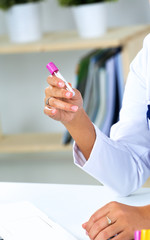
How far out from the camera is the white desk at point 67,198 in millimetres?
1139

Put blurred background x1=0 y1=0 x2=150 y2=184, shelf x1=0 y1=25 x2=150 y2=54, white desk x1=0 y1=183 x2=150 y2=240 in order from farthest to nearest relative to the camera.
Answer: blurred background x1=0 y1=0 x2=150 y2=184 → shelf x1=0 y1=25 x2=150 y2=54 → white desk x1=0 y1=183 x2=150 y2=240

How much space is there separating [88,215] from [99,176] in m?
0.22

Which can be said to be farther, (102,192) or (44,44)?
(44,44)

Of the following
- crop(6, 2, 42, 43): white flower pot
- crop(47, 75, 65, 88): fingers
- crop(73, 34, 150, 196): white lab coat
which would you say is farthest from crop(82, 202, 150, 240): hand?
crop(6, 2, 42, 43): white flower pot

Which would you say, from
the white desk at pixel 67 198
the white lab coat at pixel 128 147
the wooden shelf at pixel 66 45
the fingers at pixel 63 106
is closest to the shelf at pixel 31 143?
the wooden shelf at pixel 66 45

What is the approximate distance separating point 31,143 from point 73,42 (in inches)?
26.0

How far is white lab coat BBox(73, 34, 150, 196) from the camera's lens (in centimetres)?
134

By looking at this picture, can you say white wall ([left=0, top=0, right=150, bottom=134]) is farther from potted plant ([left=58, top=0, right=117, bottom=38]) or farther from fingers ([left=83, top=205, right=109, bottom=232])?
fingers ([left=83, top=205, right=109, bottom=232])

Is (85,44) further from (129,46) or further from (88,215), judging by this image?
(88,215)

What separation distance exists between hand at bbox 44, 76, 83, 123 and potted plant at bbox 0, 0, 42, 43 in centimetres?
138

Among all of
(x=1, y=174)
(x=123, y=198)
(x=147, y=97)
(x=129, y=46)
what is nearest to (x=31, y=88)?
(x=1, y=174)

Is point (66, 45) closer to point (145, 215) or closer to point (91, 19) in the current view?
point (91, 19)

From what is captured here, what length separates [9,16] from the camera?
262cm

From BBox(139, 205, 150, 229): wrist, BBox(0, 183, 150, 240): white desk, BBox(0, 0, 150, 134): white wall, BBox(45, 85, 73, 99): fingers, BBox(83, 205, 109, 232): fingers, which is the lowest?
BBox(0, 0, 150, 134): white wall
